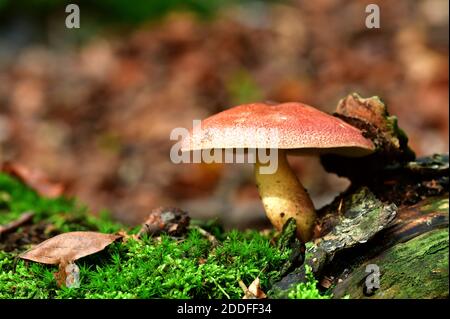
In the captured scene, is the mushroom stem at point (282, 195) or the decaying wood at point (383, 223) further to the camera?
the mushroom stem at point (282, 195)

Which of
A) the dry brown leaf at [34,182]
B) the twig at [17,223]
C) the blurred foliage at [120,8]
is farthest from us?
the blurred foliage at [120,8]

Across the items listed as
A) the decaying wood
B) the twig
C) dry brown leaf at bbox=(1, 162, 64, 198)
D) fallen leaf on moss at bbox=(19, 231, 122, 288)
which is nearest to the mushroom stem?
the decaying wood

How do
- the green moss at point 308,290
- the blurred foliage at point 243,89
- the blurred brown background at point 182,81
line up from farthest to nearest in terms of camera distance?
the blurred foliage at point 243,89 → the blurred brown background at point 182,81 → the green moss at point 308,290

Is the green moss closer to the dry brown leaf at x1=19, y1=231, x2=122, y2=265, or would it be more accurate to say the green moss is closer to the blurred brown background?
the dry brown leaf at x1=19, y1=231, x2=122, y2=265

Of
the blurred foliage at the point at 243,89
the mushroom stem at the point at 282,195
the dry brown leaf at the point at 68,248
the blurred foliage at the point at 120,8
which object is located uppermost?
the blurred foliage at the point at 120,8

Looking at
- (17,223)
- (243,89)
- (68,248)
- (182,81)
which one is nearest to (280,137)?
(68,248)

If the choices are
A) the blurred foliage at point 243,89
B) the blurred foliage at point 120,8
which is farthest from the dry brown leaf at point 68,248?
the blurred foliage at point 120,8

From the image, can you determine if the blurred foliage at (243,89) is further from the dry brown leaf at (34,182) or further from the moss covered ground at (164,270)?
the moss covered ground at (164,270)
